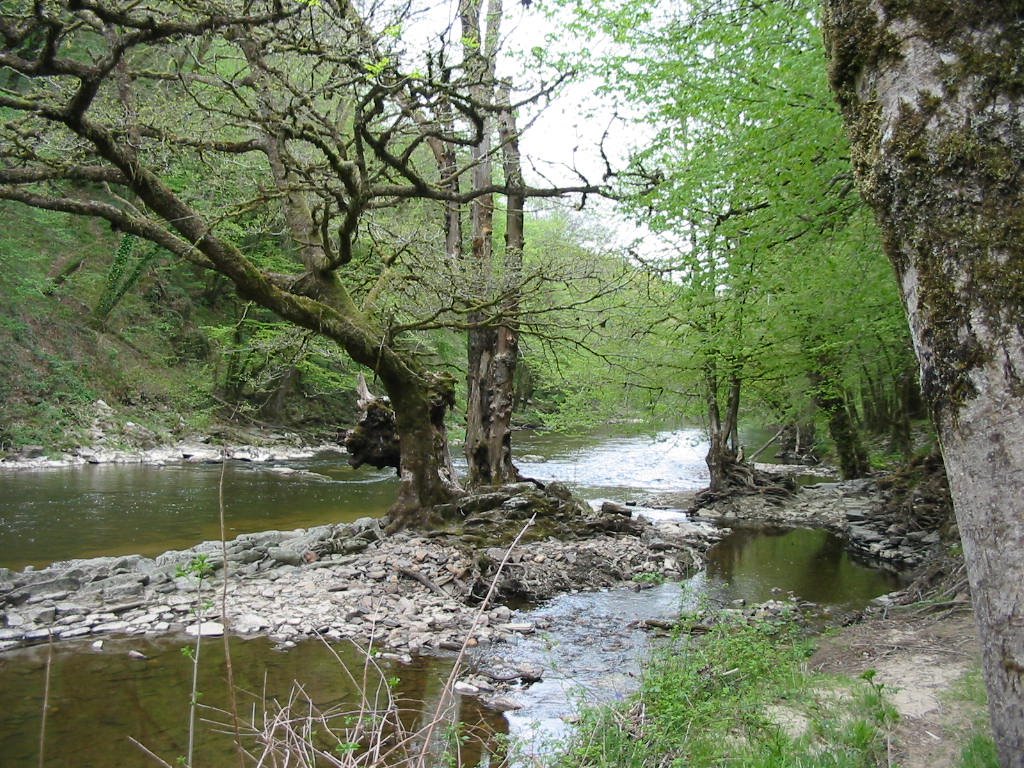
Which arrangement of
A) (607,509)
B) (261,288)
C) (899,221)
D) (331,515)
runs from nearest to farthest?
(899,221)
(261,288)
(607,509)
(331,515)

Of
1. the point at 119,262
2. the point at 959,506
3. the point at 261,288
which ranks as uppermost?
the point at 119,262

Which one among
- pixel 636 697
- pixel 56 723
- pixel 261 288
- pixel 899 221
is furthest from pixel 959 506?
pixel 261 288

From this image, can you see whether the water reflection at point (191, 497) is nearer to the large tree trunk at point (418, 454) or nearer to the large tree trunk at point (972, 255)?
the large tree trunk at point (418, 454)

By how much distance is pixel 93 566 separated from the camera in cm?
834

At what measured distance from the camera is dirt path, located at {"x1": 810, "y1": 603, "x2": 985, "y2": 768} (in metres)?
3.33

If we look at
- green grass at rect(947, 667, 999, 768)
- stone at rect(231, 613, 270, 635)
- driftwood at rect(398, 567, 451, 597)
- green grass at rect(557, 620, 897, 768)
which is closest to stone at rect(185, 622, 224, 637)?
stone at rect(231, 613, 270, 635)

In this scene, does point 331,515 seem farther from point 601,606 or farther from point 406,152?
point 406,152

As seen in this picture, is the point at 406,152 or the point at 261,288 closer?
the point at 406,152

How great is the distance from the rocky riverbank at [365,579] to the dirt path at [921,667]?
3025 millimetres

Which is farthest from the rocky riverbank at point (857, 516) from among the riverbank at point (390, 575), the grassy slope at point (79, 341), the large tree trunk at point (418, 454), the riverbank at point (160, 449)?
the grassy slope at point (79, 341)

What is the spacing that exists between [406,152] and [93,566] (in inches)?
237

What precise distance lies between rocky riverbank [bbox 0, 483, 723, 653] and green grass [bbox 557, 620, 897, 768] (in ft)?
7.48

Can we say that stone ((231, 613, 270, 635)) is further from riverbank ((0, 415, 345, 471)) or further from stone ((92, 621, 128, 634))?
riverbank ((0, 415, 345, 471))

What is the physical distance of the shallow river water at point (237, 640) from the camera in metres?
4.79
